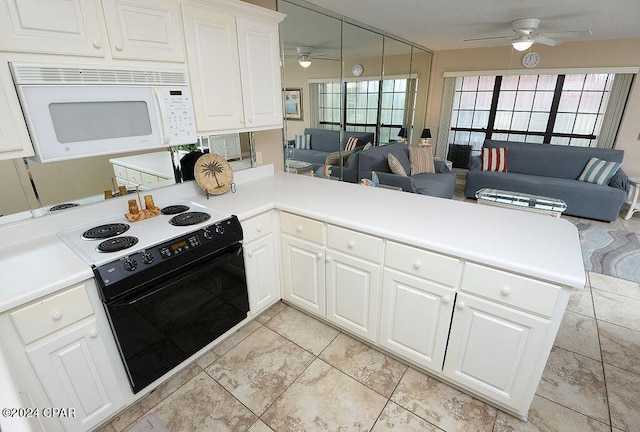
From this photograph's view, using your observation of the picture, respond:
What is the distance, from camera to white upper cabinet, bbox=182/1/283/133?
1.81 m

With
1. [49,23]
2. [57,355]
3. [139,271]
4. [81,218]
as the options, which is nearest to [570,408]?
[139,271]

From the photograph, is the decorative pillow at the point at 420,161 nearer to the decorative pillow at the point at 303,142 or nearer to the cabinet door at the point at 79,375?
the decorative pillow at the point at 303,142

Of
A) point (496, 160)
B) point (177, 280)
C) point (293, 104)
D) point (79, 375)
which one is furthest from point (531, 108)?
point (79, 375)

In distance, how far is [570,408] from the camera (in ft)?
5.41

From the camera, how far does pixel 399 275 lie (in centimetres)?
168

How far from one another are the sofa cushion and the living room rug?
992 millimetres

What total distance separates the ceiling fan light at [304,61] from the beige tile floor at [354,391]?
2.58 m

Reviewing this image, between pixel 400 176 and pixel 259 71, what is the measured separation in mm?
2298

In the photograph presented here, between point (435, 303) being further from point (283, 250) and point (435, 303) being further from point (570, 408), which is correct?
point (283, 250)

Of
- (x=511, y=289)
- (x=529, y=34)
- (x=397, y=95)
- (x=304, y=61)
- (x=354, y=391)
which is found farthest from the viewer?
(x=397, y=95)

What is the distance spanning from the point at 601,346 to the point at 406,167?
9.97ft

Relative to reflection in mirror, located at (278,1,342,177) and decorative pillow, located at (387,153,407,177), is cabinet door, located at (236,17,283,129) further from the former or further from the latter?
decorative pillow, located at (387,153,407,177)

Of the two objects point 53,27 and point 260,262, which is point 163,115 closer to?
point 53,27

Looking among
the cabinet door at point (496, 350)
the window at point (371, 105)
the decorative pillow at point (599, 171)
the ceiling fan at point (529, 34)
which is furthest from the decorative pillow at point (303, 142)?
the decorative pillow at point (599, 171)
